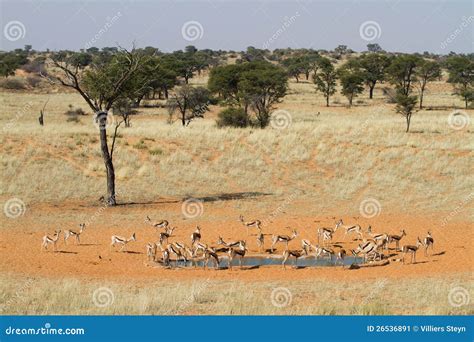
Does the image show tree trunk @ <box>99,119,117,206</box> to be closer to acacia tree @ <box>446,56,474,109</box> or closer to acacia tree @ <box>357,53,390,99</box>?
acacia tree @ <box>357,53,390,99</box>

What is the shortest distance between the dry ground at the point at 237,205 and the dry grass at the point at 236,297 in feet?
0.17

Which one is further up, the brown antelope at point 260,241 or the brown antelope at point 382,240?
the brown antelope at point 382,240

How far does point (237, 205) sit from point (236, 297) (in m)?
13.0

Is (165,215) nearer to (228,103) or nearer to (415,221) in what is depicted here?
(415,221)

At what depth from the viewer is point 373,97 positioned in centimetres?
8312

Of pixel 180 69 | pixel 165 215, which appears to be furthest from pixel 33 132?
pixel 180 69

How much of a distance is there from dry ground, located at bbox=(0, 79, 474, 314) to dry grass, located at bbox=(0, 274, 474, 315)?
50mm

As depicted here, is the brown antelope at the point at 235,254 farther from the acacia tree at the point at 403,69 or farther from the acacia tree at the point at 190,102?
the acacia tree at the point at 403,69

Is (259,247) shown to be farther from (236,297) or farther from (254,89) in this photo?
(254,89)

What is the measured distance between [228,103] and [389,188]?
29765 mm

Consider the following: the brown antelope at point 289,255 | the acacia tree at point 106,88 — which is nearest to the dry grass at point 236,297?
the brown antelope at point 289,255

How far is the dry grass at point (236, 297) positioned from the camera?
13578 mm

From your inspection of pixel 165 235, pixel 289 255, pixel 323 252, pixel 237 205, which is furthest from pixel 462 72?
pixel 165 235

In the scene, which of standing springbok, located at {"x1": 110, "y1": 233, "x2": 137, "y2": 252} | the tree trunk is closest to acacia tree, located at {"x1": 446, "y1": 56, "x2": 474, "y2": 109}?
the tree trunk
